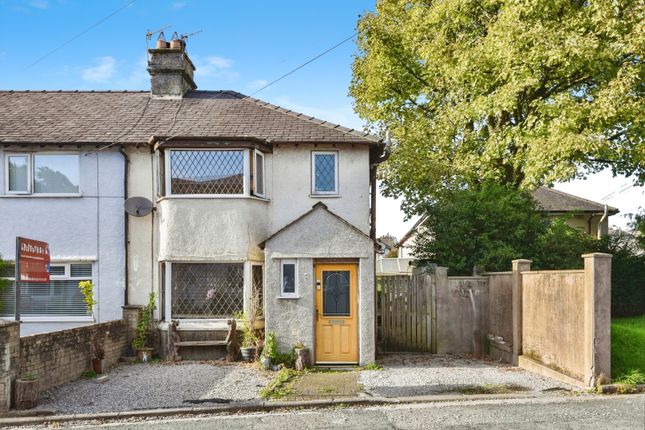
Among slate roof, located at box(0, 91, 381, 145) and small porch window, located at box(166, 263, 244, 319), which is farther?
slate roof, located at box(0, 91, 381, 145)

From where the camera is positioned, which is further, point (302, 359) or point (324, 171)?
point (324, 171)

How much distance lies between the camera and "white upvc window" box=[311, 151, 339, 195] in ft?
49.5

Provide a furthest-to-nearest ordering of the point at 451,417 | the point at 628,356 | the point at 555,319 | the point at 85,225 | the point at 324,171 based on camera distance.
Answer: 1. the point at 324,171
2. the point at 85,225
3. the point at 555,319
4. the point at 628,356
5. the point at 451,417

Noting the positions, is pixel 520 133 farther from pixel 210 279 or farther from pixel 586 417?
pixel 586 417

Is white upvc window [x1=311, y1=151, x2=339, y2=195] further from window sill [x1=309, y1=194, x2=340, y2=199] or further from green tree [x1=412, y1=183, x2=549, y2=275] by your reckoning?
green tree [x1=412, y1=183, x2=549, y2=275]

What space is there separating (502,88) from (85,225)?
1233 cm

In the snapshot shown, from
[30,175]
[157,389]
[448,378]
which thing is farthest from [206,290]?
[448,378]

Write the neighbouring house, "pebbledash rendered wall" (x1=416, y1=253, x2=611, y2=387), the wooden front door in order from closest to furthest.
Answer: "pebbledash rendered wall" (x1=416, y1=253, x2=611, y2=387), the wooden front door, the neighbouring house

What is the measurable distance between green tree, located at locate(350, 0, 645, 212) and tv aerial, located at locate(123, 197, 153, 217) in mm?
9565

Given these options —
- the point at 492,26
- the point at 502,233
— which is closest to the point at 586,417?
the point at 502,233

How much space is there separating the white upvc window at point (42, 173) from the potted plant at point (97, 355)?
172 inches

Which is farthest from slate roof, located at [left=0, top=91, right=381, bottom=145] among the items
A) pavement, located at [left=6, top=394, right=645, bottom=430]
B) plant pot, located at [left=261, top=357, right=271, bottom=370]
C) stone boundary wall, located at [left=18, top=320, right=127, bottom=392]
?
pavement, located at [left=6, top=394, right=645, bottom=430]

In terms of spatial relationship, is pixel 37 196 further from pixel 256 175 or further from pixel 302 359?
pixel 302 359

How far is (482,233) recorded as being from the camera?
16.3 metres
